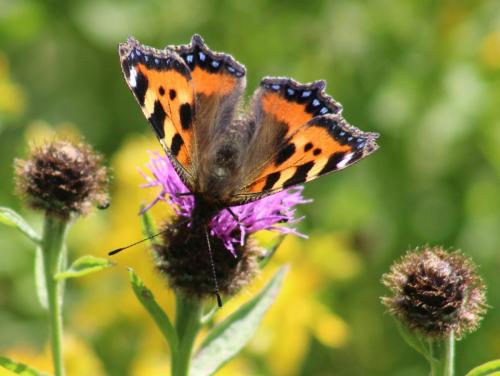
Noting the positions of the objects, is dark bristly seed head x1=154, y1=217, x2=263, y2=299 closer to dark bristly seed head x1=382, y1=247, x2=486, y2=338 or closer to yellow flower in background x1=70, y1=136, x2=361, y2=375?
dark bristly seed head x1=382, y1=247, x2=486, y2=338

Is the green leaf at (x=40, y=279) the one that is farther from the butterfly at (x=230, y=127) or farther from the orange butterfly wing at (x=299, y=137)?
the orange butterfly wing at (x=299, y=137)

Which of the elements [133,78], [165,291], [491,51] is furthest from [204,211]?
[491,51]

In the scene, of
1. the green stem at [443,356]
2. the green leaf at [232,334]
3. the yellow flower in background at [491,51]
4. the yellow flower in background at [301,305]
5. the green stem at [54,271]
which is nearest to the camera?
the green stem at [443,356]

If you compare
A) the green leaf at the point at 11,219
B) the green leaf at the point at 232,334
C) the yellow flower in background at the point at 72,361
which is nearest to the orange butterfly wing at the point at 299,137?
the green leaf at the point at 232,334

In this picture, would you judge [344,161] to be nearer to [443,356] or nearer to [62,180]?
[443,356]

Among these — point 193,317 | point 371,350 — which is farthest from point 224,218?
point 371,350

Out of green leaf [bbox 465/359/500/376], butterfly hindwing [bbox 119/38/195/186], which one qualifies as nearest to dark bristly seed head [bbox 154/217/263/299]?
butterfly hindwing [bbox 119/38/195/186]
